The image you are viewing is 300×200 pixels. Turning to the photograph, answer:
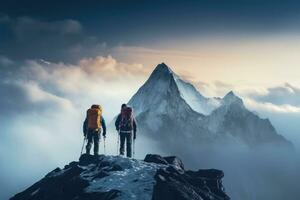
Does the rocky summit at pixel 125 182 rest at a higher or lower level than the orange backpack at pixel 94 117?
lower

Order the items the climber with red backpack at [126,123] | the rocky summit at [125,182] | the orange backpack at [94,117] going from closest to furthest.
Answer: the rocky summit at [125,182]
the orange backpack at [94,117]
the climber with red backpack at [126,123]

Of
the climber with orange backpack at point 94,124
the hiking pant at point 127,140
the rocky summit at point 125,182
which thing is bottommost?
the rocky summit at point 125,182

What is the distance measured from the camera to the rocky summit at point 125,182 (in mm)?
43438

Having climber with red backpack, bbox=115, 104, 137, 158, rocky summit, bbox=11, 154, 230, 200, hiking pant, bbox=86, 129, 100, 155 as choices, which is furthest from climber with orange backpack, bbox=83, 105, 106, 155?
rocky summit, bbox=11, 154, 230, 200

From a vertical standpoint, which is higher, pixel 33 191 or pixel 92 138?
pixel 92 138

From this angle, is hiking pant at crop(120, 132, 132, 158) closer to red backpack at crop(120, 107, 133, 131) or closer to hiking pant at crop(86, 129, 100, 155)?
red backpack at crop(120, 107, 133, 131)

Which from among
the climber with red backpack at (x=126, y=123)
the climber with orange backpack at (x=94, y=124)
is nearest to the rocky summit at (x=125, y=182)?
the climber with orange backpack at (x=94, y=124)

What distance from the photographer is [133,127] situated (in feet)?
173

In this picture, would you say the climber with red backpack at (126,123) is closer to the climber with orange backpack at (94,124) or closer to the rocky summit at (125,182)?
the climber with orange backpack at (94,124)

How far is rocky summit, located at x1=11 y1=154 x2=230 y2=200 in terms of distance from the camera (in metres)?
43.4

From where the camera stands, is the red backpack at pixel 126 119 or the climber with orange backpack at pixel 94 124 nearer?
the climber with orange backpack at pixel 94 124

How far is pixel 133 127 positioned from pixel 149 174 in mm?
7406

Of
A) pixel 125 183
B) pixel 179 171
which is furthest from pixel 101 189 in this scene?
pixel 179 171

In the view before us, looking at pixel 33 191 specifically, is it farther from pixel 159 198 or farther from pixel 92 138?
pixel 159 198
